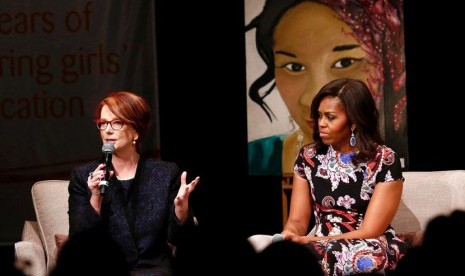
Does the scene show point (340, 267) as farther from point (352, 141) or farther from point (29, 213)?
point (29, 213)

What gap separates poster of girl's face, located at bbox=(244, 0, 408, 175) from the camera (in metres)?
5.32

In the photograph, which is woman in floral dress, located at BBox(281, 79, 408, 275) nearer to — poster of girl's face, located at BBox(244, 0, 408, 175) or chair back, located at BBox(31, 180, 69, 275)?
chair back, located at BBox(31, 180, 69, 275)

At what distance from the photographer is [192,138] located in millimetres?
5781

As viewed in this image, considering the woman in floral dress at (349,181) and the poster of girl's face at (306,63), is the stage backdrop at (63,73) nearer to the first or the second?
the poster of girl's face at (306,63)

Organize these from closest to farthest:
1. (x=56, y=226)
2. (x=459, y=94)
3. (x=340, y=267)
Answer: (x=340, y=267), (x=56, y=226), (x=459, y=94)

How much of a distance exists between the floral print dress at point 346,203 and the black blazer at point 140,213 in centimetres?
64

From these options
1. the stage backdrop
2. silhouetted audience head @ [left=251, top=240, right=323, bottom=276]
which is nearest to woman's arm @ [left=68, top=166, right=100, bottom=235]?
silhouetted audience head @ [left=251, top=240, right=323, bottom=276]

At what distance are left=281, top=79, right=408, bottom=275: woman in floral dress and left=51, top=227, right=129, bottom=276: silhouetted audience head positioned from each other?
1.70 meters

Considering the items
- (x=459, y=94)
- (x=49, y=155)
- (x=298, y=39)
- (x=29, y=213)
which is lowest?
(x=29, y=213)

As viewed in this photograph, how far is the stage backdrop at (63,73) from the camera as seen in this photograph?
567 cm

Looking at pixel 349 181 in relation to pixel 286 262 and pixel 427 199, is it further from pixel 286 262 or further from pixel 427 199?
pixel 286 262

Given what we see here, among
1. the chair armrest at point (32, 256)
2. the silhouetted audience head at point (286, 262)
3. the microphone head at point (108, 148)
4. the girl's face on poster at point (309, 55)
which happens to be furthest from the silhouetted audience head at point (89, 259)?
the girl's face on poster at point (309, 55)

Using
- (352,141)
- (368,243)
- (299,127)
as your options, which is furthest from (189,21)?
(368,243)

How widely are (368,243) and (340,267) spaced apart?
172 mm
